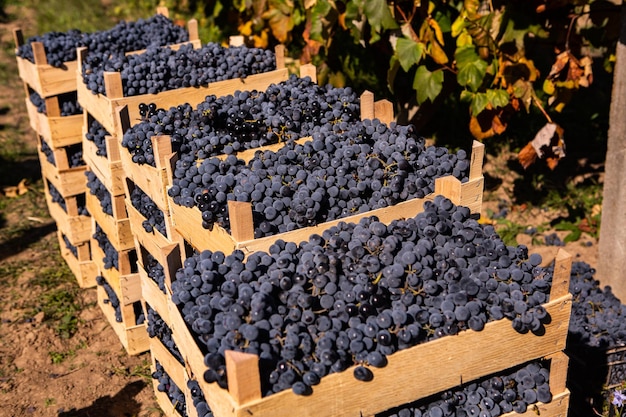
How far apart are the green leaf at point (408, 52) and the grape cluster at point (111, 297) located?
2584 mm

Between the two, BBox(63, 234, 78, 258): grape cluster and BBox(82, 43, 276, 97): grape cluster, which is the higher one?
BBox(82, 43, 276, 97): grape cluster

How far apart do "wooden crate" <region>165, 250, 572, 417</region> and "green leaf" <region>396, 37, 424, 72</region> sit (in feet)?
8.58

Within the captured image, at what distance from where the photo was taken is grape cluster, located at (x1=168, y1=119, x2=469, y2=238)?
2.98 metres

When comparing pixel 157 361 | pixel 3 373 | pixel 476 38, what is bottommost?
pixel 3 373

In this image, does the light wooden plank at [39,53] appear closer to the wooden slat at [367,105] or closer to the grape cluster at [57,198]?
the grape cluster at [57,198]

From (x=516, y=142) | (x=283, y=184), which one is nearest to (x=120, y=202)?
(x=283, y=184)

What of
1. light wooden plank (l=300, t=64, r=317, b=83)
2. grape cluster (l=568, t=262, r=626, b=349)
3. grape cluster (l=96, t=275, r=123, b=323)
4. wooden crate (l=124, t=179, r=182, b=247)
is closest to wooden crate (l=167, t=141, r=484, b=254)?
wooden crate (l=124, t=179, r=182, b=247)

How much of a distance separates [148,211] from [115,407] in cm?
123

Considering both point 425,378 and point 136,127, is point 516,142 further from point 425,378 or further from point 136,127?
point 425,378

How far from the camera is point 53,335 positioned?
4945 mm

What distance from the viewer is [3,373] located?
14.9 feet

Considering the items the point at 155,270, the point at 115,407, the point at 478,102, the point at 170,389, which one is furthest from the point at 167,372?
the point at 478,102

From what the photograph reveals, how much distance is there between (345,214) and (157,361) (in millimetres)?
1515

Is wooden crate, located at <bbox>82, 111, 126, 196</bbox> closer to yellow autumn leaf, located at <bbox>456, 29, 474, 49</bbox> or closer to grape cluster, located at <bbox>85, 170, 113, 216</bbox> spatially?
grape cluster, located at <bbox>85, 170, 113, 216</bbox>
